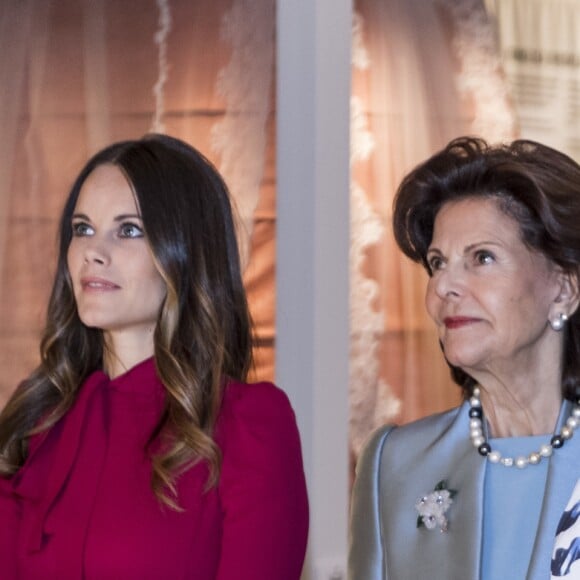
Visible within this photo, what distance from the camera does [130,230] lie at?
2336 millimetres

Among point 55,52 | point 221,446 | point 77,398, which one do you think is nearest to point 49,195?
point 55,52

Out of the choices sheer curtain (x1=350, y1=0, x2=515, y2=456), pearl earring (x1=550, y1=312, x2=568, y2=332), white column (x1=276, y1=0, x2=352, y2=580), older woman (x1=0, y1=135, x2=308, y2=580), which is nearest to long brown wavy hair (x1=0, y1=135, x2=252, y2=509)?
older woman (x1=0, y1=135, x2=308, y2=580)

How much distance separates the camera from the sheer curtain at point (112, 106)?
4207mm

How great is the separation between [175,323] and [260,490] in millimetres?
330

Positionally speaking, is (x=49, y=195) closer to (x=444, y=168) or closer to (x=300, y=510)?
(x=444, y=168)

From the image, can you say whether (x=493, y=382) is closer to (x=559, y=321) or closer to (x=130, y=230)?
(x=559, y=321)

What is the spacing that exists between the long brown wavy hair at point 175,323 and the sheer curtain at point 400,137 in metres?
1.99

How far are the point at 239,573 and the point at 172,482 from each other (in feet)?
0.57

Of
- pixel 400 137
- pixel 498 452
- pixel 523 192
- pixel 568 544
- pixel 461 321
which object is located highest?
pixel 400 137

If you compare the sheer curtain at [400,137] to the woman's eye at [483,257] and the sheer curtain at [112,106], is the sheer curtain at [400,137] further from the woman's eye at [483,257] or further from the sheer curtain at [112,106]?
the woman's eye at [483,257]

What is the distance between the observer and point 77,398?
241 centimetres

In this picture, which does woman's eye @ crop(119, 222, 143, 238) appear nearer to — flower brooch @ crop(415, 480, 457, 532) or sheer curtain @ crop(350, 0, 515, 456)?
flower brooch @ crop(415, 480, 457, 532)

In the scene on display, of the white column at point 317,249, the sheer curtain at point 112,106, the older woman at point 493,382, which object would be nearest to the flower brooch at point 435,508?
the older woman at point 493,382

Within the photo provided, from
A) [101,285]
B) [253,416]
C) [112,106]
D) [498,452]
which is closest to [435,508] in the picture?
[498,452]
